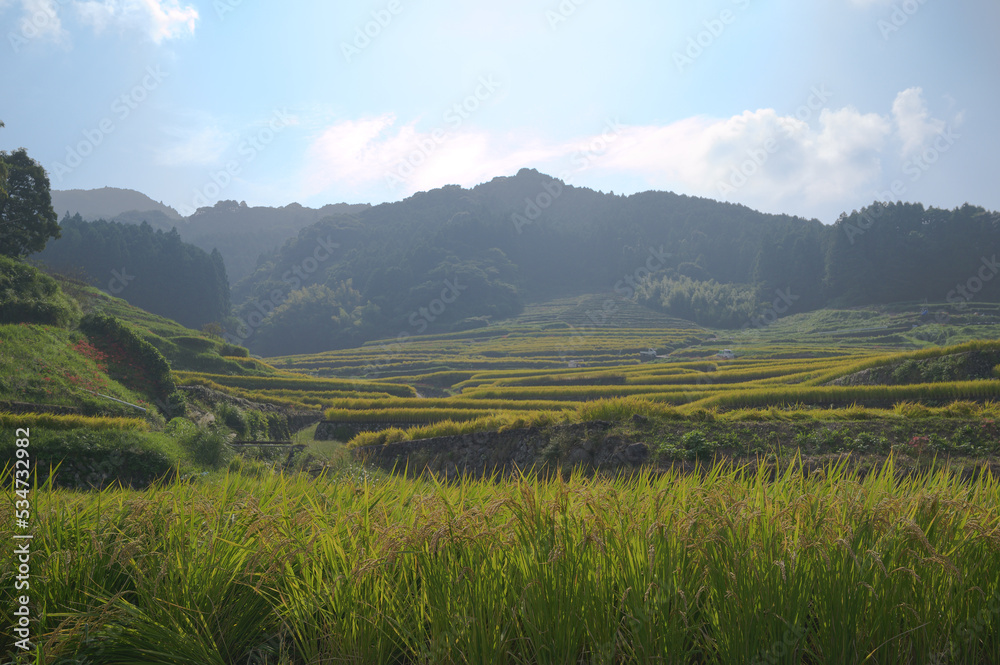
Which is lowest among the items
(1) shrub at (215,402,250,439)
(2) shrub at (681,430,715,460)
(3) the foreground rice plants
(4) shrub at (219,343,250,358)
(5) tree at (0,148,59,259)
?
(1) shrub at (215,402,250,439)

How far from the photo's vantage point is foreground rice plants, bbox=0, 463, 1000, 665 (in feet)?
9.17

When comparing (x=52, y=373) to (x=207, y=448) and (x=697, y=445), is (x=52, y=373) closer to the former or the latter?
(x=207, y=448)

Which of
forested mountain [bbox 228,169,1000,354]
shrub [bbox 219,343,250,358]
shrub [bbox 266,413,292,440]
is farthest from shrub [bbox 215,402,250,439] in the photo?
forested mountain [bbox 228,169,1000,354]

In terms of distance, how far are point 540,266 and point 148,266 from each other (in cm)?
10865

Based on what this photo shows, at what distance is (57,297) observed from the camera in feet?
87.8

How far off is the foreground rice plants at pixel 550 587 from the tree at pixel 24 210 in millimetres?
46746

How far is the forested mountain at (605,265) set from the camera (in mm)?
104250

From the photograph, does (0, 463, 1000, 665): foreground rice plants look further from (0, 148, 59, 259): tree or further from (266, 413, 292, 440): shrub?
(0, 148, 59, 259): tree

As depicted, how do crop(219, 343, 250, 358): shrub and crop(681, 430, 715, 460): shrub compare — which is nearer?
crop(681, 430, 715, 460): shrub

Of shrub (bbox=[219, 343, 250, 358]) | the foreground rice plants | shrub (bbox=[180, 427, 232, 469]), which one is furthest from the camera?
shrub (bbox=[219, 343, 250, 358])

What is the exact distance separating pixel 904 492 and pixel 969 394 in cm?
1855

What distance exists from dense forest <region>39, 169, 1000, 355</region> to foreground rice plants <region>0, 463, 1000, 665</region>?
105 metres

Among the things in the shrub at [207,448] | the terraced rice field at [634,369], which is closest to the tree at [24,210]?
the terraced rice field at [634,369]

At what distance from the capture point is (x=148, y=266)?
103062 millimetres
